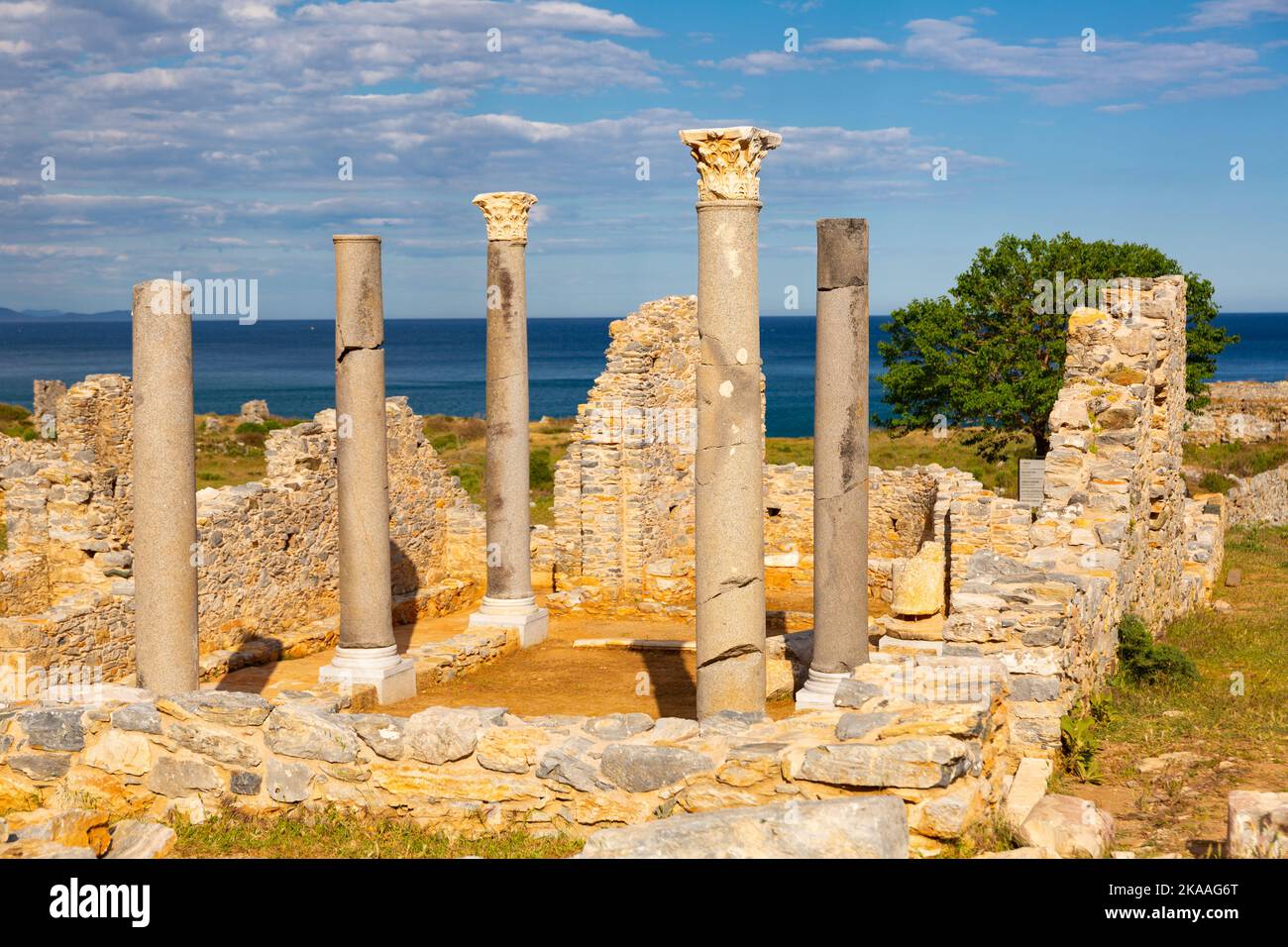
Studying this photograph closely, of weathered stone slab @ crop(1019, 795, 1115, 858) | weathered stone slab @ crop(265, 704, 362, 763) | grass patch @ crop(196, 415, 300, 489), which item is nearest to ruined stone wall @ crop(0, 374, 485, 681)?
weathered stone slab @ crop(265, 704, 362, 763)

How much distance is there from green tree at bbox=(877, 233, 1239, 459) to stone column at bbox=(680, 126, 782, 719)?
74.1 feet

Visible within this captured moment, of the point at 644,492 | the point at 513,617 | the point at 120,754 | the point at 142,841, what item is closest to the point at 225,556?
the point at 513,617

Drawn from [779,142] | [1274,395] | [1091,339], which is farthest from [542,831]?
[1274,395]

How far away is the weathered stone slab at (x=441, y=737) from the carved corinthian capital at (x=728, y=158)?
4.60m

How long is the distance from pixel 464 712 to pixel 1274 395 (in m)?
43.7

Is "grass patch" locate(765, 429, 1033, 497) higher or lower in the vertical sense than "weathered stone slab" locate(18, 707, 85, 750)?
lower

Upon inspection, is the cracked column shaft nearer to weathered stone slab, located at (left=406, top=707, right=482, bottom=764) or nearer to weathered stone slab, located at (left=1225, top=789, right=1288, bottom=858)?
weathered stone slab, located at (left=406, top=707, right=482, bottom=764)

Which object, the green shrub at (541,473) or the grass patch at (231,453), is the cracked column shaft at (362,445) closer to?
the grass patch at (231,453)

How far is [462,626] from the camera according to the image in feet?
64.1

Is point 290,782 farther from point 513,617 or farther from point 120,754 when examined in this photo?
point 513,617

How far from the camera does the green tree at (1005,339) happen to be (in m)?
32.5

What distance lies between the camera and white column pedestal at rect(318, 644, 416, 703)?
45.8 ft

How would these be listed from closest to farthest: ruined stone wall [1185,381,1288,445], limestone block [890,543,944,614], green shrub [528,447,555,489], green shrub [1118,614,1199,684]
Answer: green shrub [1118,614,1199,684], limestone block [890,543,944,614], green shrub [528,447,555,489], ruined stone wall [1185,381,1288,445]
